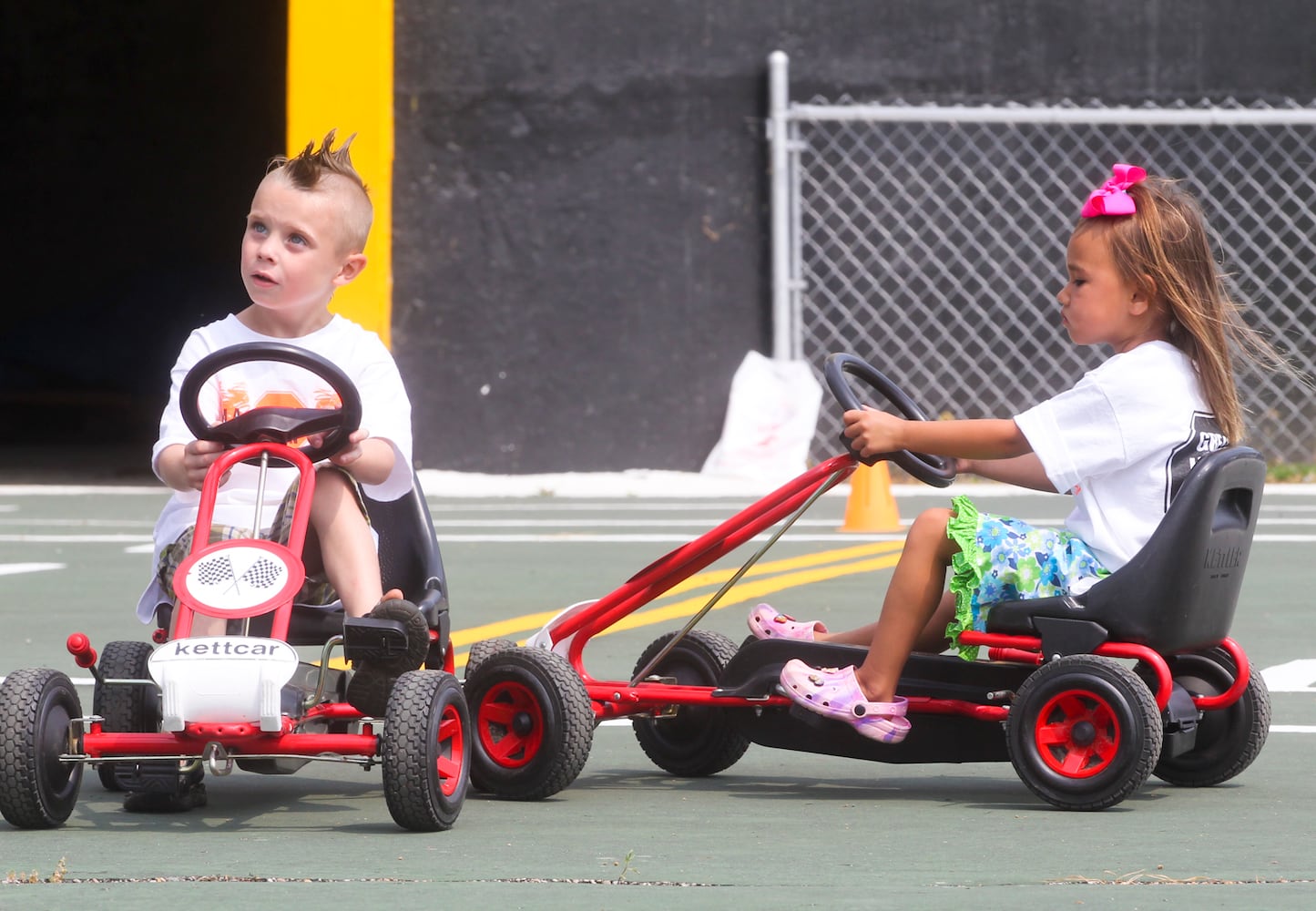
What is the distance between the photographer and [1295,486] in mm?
10875

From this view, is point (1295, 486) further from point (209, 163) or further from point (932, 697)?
point (209, 163)

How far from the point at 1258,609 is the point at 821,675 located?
305 cm

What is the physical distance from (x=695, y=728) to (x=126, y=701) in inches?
47.1

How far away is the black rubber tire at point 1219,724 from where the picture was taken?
3920 mm

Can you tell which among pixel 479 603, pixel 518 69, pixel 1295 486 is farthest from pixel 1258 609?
pixel 518 69

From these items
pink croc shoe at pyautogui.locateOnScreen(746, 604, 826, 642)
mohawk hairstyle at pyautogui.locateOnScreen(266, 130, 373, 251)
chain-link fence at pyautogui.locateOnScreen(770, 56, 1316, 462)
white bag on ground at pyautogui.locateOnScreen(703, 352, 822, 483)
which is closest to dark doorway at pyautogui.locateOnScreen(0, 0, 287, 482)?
chain-link fence at pyautogui.locateOnScreen(770, 56, 1316, 462)

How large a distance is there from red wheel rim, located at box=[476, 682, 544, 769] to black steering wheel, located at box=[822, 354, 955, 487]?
2.66 ft

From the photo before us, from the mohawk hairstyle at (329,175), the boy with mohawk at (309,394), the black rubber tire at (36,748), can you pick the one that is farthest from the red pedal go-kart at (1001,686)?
the mohawk hairstyle at (329,175)

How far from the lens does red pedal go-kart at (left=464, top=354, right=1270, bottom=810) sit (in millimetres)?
3666

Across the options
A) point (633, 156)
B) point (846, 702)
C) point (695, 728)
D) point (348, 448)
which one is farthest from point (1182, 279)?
point (633, 156)

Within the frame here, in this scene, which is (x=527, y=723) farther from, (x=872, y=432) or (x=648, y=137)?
(x=648, y=137)

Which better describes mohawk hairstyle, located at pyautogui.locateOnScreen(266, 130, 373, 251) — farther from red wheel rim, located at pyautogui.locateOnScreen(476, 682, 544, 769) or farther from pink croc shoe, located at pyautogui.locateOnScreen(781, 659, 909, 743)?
pink croc shoe, located at pyautogui.locateOnScreen(781, 659, 909, 743)

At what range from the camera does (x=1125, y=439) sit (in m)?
3.85

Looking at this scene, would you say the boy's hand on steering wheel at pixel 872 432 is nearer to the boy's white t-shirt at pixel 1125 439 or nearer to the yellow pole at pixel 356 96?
the boy's white t-shirt at pixel 1125 439
